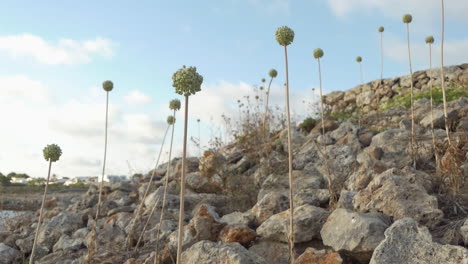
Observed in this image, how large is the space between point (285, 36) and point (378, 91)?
50.8 ft

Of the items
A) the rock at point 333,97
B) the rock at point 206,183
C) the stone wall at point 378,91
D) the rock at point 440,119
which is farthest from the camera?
the rock at point 333,97

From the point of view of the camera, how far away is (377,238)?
12.8ft

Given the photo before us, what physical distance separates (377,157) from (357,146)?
0.79 metres

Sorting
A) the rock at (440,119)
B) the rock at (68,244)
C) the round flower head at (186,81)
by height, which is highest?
the rock at (440,119)

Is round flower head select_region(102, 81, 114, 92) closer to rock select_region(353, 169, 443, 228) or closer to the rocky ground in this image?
the rocky ground

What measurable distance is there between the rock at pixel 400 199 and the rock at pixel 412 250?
33.6 inches

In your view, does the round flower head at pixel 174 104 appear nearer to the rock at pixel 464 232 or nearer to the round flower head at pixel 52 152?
the round flower head at pixel 52 152

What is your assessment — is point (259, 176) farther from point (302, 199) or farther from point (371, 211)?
point (371, 211)

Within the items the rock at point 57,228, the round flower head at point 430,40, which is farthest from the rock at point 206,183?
the round flower head at point 430,40

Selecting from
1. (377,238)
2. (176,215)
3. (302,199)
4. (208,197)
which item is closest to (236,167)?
(208,197)

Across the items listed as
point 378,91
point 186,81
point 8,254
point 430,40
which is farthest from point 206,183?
point 378,91

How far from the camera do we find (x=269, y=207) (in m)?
5.57

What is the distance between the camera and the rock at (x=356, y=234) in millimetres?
3924

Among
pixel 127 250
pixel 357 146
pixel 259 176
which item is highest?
pixel 357 146
